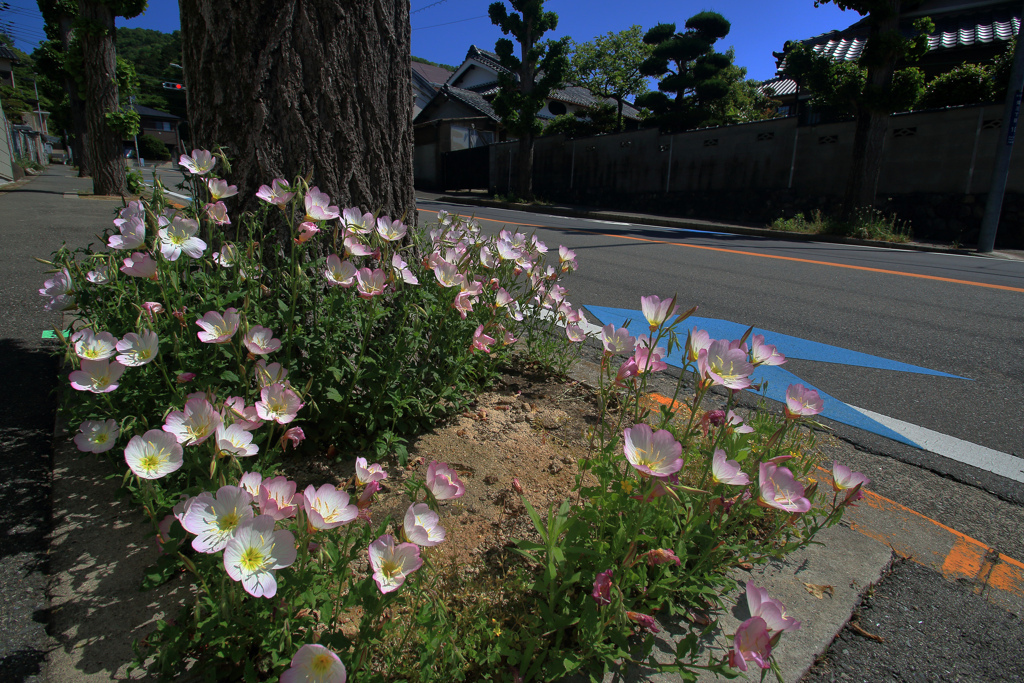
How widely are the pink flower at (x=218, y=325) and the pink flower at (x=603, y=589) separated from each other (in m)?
1.02

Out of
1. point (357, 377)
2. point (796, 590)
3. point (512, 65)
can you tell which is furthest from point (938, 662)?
point (512, 65)

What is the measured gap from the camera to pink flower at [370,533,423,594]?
3.06ft

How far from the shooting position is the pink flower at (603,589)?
3.68 feet

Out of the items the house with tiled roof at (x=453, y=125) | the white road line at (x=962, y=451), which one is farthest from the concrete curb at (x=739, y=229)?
the house with tiled roof at (x=453, y=125)

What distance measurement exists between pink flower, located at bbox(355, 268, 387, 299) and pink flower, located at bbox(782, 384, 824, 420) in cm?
114

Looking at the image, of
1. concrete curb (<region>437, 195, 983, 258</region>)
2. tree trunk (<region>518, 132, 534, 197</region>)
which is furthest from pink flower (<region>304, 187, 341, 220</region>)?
tree trunk (<region>518, 132, 534, 197</region>)

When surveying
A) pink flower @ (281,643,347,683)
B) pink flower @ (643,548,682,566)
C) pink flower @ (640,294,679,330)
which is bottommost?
pink flower @ (281,643,347,683)

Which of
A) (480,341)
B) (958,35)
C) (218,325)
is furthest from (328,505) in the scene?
(958,35)

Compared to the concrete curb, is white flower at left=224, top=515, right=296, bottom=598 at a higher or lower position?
lower

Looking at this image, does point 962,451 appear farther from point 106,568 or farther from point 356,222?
point 106,568

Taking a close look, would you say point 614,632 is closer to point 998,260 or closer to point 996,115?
point 998,260

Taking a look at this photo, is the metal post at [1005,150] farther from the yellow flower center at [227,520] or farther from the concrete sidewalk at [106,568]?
the yellow flower center at [227,520]

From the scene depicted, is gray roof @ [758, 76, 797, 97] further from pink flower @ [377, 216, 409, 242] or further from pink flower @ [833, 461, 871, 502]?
pink flower @ [833, 461, 871, 502]

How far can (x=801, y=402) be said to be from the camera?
134 cm
